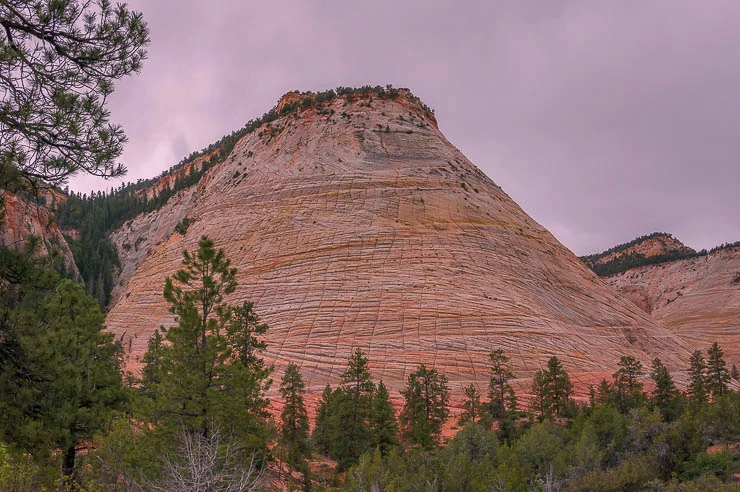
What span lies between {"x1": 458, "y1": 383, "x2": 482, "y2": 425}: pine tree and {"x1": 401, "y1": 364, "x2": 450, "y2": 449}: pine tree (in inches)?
36.3

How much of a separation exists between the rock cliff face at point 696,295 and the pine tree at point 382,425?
162 feet

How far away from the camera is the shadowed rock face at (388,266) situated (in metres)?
31.9

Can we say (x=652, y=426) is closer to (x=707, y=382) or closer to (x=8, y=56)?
(x=707, y=382)

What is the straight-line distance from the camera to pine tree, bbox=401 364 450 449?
21.0 metres

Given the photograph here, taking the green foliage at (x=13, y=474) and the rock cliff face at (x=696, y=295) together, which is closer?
the green foliage at (x=13, y=474)

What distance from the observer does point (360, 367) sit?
2348 centimetres

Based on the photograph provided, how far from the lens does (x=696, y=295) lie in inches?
2916

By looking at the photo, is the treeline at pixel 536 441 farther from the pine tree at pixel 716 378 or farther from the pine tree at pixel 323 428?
the pine tree at pixel 716 378

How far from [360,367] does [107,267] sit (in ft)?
182

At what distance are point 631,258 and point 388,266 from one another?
259 ft

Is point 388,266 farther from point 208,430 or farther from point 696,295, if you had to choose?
point 696,295

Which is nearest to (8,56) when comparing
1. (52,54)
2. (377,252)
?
(52,54)

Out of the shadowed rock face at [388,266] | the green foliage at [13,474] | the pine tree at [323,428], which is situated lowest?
the pine tree at [323,428]

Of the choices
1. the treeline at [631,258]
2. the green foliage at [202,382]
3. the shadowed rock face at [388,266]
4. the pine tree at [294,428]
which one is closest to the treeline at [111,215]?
the shadowed rock face at [388,266]
